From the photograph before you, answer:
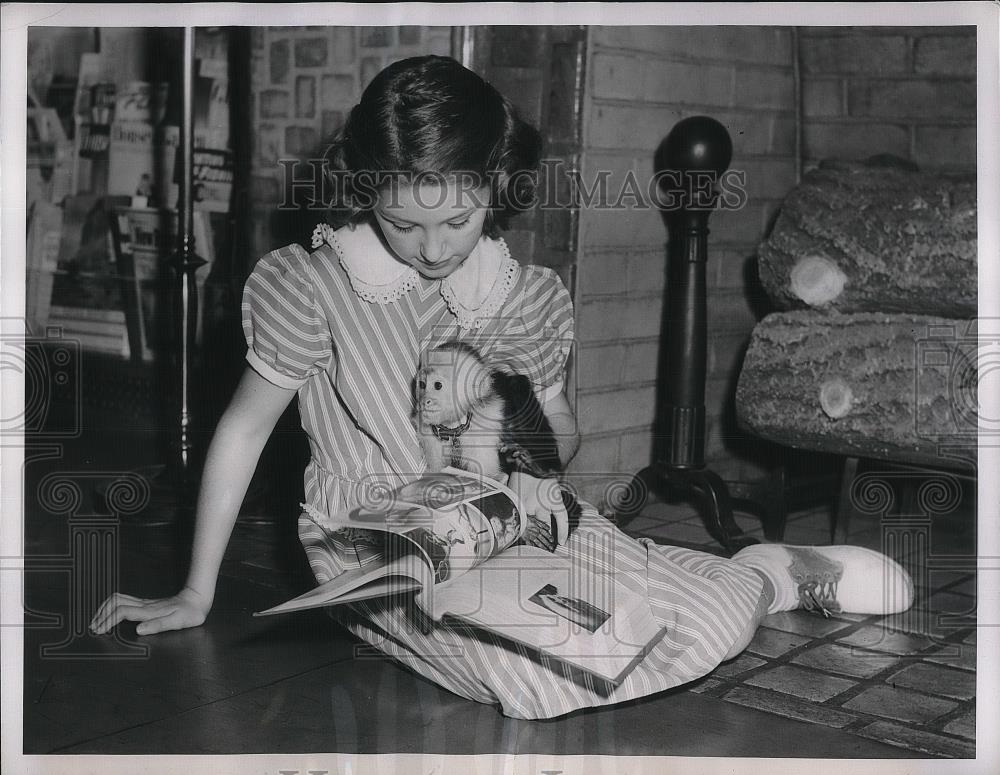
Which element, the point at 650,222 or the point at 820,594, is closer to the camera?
the point at 820,594

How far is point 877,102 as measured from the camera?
5.79 ft

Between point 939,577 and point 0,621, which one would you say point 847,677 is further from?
point 0,621

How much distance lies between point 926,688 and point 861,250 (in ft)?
2.28

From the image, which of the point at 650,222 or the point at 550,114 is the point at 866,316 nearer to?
the point at 650,222

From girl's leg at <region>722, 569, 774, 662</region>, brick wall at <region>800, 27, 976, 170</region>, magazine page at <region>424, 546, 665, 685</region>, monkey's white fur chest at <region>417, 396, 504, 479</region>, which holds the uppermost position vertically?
brick wall at <region>800, 27, 976, 170</region>

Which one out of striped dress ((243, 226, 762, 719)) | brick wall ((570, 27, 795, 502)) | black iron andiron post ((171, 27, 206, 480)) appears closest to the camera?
striped dress ((243, 226, 762, 719))

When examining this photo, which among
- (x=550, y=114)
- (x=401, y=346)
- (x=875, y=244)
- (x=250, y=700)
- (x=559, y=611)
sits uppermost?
(x=550, y=114)

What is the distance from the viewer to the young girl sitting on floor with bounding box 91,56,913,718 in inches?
43.0

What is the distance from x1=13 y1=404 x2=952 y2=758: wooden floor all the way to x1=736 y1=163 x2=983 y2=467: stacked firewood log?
2.07 feet

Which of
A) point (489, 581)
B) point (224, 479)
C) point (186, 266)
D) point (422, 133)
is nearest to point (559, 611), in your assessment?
point (489, 581)

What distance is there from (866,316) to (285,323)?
89cm

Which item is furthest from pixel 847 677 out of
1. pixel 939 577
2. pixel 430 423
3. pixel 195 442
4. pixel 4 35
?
pixel 4 35

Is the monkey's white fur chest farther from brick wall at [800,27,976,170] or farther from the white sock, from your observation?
brick wall at [800,27,976,170]

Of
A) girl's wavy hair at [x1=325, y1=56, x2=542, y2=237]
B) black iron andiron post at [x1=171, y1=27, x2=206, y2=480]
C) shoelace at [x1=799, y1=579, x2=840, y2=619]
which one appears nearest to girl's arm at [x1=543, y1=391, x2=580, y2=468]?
girl's wavy hair at [x1=325, y1=56, x2=542, y2=237]
